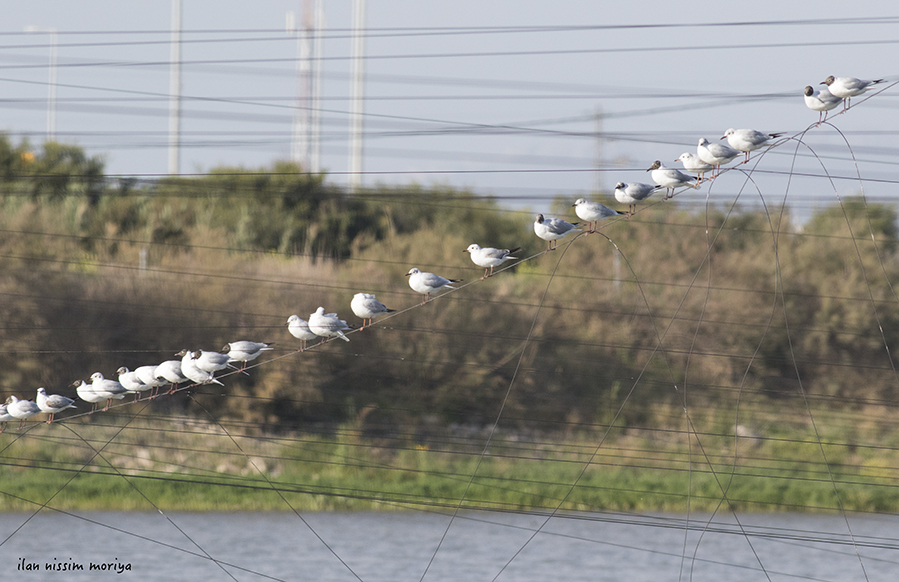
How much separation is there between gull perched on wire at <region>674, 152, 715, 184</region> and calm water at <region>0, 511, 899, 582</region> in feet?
41.2

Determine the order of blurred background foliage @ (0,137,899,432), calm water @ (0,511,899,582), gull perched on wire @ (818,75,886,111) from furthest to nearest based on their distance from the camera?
blurred background foliage @ (0,137,899,432) < calm water @ (0,511,899,582) < gull perched on wire @ (818,75,886,111)

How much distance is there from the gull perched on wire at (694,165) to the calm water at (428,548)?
41.2 ft

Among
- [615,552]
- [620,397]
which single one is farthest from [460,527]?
[620,397]

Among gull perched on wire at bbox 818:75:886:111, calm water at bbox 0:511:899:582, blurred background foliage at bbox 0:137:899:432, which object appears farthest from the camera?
blurred background foliage at bbox 0:137:899:432

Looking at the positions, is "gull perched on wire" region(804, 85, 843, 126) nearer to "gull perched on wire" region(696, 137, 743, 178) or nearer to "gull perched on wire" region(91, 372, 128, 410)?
"gull perched on wire" region(696, 137, 743, 178)

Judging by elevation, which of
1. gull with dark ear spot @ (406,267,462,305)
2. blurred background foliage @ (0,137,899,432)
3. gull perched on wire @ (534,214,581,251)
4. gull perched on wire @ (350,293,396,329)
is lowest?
blurred background foliage @ (0,137,899,432)

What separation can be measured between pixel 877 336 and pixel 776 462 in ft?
24.7

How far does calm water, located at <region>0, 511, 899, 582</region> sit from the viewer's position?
83.0 ft

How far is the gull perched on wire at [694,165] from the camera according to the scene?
13547mm

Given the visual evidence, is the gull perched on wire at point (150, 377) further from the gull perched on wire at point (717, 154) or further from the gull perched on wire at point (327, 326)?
the gull perched on wire at point (717, 154)

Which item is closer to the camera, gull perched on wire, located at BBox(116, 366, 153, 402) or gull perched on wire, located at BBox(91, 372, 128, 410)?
gull perched on wire, located at BBox(116, 366, 153, 402)

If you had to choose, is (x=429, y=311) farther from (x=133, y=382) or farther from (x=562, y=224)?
(x=562, y=224)

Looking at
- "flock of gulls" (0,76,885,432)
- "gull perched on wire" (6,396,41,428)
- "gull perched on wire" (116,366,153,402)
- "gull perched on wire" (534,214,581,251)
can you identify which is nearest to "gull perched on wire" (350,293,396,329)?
"flock of gulls" (0,76,885,432)

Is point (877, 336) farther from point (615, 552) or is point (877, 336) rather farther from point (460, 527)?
point (460, 527)
